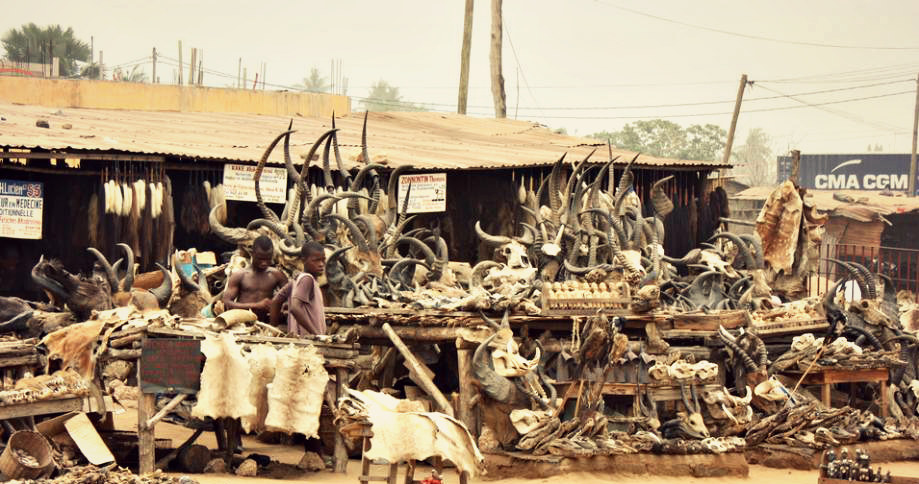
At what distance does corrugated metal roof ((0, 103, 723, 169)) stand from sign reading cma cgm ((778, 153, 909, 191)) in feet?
81.6

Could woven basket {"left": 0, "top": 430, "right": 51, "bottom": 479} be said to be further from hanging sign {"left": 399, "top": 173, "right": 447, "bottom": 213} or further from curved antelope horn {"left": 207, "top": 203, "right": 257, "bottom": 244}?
hanging sign {"left": 399, "top": 173, "right": 447, "bottom": 213}

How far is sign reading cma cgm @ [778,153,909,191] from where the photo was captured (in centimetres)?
5488

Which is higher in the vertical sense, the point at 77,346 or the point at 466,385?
the point at 77,346

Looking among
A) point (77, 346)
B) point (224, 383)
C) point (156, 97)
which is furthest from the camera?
point (156, 97)

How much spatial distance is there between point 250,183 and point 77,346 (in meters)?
6.34

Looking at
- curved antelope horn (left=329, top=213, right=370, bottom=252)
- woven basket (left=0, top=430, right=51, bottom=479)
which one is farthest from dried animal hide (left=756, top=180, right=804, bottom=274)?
woven basket (left=0, top=430, right=51, bottom=479)

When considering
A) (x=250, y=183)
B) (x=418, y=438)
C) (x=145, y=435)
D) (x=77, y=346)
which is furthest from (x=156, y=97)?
(x=418, y=438)

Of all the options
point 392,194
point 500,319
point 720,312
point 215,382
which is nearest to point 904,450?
point 720,312

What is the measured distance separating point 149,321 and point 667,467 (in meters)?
5.10

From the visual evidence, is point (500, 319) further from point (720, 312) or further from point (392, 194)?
point (392, 194)

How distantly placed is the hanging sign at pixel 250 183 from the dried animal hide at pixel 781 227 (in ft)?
21.9

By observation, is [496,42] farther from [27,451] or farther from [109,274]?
[27,451]

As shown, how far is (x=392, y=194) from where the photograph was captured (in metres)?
19.5

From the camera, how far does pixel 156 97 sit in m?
27.5
